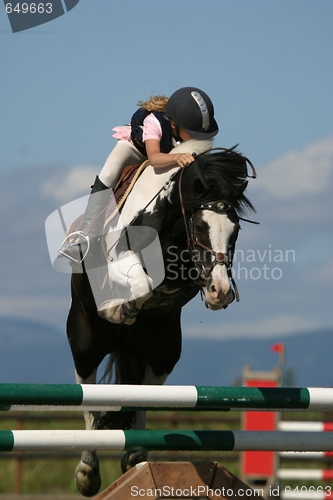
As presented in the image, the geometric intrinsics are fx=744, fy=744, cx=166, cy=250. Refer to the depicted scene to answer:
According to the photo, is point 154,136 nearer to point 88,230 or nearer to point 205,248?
point 88,230

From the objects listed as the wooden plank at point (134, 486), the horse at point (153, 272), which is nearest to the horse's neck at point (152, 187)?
the horse at point (153, 272)

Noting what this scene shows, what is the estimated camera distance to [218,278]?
3.75 metres

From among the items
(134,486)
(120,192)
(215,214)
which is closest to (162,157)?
(120,192)

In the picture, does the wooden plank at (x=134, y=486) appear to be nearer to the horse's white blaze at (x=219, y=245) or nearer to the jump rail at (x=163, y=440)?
the jump rail at (x=163, y=440)

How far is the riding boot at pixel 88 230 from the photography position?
4477mm

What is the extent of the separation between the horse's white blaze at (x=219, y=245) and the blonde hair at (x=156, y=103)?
3.01ft

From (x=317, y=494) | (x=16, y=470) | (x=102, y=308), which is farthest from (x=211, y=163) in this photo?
(x=16, y=470)

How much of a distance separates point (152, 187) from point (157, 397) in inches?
67.5

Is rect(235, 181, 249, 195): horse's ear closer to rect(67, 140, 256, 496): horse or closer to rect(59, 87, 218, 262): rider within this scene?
rect(67, 140, 256, 496): horse

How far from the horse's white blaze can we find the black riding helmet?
2.01 feet

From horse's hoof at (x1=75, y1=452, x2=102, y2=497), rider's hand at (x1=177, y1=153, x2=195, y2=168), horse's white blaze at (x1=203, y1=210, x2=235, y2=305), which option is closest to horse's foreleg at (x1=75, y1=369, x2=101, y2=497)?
horse's hoof at (x1=75, y1=452, x2=102, y2=497)

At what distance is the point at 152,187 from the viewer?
4.45m

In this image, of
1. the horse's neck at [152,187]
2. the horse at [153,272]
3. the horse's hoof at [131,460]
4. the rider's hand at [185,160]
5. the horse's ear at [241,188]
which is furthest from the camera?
the horse's hoof at [131,460]

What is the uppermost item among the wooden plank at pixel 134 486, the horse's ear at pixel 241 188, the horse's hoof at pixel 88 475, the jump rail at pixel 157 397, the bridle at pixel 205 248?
the horse's ear at pixel 241 188
